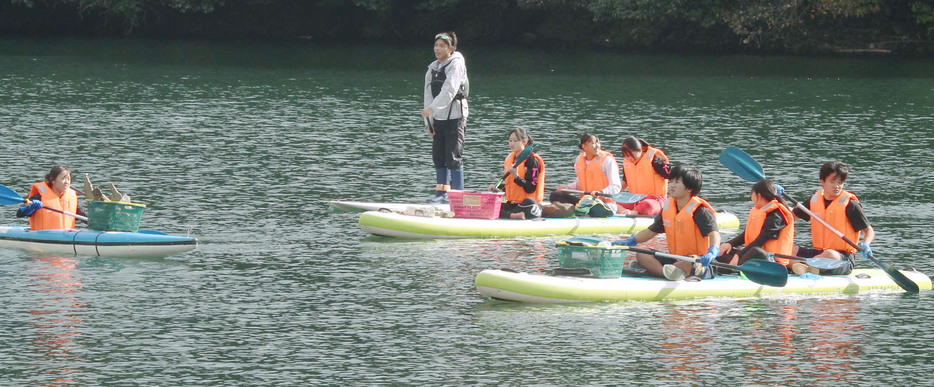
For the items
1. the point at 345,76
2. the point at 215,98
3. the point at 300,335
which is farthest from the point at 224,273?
the point at 345,76

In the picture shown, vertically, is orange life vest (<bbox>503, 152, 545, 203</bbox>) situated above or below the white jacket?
below

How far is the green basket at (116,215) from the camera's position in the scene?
1457cm

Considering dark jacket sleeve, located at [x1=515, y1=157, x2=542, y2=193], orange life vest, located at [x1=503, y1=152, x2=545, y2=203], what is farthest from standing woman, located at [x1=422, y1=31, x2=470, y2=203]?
dark jacket sleeve, located at [x1=515, y1=157, x2=542, y2=193]

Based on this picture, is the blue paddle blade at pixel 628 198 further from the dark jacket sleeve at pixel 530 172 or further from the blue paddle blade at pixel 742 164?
the blue paddle blade at pixel 742 164

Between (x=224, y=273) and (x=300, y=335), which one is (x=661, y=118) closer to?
(x=224, y=273)

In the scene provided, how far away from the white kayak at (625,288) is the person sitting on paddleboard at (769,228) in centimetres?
19

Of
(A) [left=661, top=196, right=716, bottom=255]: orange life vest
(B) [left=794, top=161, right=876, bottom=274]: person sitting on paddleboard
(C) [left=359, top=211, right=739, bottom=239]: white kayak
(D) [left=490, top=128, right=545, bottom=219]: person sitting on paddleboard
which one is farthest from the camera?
(D) [left=490, top=128, right=545, bottom=219]: person sitting on paddleboard

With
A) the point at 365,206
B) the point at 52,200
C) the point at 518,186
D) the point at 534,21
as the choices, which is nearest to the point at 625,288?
the point at 518,186

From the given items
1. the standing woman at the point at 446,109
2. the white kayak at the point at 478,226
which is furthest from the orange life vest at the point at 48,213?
the standing woman at the point at 446,109

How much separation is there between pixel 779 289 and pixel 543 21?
41.2m

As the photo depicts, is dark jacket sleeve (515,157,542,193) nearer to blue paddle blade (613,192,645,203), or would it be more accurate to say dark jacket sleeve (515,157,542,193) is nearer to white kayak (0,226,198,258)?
blue paddle blade (613,192,645,203)

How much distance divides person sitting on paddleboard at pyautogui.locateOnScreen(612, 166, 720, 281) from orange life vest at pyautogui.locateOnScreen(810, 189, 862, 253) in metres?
1.41

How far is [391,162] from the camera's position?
73.8ft

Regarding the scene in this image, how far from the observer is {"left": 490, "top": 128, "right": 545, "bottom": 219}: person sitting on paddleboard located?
16.4 metres
